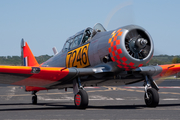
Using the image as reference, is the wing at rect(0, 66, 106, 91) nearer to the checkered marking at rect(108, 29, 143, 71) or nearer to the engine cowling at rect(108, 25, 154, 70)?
Result: the checkered marking at rect(108, 29, 143, 71)

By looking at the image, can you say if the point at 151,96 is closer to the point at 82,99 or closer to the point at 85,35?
the point at 82,99

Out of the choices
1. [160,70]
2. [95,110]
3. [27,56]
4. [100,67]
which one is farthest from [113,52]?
[27,56]

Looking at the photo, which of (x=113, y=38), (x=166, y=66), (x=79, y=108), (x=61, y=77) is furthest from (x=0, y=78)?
(x=166, y=66)

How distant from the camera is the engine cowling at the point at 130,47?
10.2m

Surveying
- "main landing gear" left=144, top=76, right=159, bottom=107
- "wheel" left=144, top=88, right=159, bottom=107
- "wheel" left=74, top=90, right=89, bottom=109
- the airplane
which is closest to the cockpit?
the airplane

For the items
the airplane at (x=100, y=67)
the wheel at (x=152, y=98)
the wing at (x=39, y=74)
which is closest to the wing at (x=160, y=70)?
the airplane at (x=100, y=67)

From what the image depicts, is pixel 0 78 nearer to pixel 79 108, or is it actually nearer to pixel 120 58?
pixel 79 108

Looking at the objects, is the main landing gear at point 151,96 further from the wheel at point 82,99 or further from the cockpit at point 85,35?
the cockpit at point 85,35

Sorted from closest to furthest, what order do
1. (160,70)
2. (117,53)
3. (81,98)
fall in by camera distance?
(117,53)
(81,98)
(160,70)

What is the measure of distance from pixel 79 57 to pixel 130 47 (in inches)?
103

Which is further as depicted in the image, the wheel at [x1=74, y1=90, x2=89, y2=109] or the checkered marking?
the wheel at [x1=74, y1=90, x2=89, y2=109]

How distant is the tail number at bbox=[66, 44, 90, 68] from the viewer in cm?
1187

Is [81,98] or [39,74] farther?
[39,74]

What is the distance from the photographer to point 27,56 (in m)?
17.0
